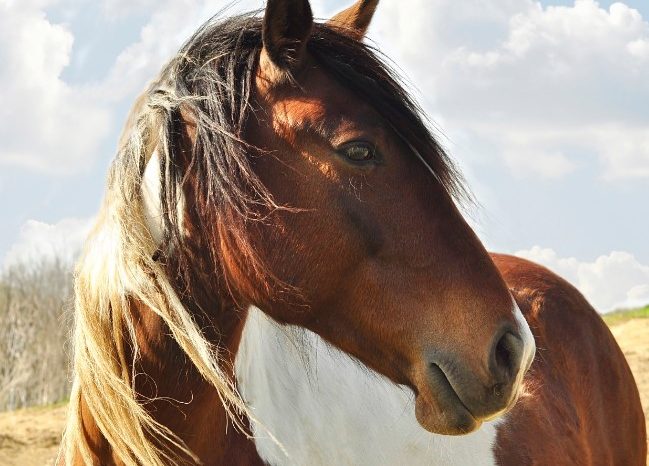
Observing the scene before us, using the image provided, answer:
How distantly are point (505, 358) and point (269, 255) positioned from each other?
682mm

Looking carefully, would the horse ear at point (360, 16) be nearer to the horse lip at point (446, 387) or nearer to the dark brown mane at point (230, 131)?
the dark brown mane at point (230, 131)

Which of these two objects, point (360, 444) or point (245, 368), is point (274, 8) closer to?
point (245, 368)

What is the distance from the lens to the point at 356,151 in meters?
2.13

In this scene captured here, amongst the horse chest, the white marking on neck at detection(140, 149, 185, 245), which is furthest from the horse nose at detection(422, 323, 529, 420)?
the white marking on neck at detection(140, 149, 185, 245)

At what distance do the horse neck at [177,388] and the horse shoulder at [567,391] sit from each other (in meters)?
1.35

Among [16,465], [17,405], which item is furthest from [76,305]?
[17,405]

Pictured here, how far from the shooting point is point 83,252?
2.33m

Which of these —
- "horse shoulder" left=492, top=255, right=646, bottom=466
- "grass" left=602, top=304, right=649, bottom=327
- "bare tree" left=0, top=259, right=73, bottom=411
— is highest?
"bare tree" left=0, top=259, right=73, bottom=411

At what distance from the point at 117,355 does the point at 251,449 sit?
0.52m

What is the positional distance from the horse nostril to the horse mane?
48 cm

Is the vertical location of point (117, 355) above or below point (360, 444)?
above

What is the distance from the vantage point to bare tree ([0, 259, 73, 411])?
23172 millimetres

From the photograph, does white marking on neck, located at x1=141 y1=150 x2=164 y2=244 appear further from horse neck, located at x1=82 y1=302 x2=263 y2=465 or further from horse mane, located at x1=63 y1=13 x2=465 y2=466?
horse neck, located at x1=82 y1=302 x2=263 y2=465

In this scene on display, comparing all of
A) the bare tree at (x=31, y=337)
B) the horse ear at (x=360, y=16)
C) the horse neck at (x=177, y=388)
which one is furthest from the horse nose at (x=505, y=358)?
the bare tree at (x=31, y=337)
